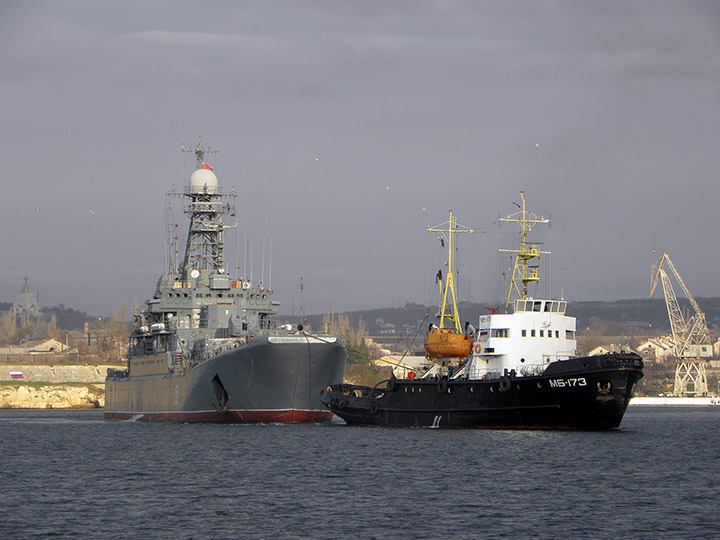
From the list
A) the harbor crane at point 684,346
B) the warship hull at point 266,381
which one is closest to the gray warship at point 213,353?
the warship hull at point 266,381

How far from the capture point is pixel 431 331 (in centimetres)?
6212

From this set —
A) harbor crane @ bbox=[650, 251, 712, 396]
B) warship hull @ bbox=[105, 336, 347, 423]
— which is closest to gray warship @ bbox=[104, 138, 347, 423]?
warship hull @ bbox=[105, 336, 347, 423]

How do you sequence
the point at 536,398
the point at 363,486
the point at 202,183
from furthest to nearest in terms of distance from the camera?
the point at 202,183 < the point at 536,398 < the point at 363,486

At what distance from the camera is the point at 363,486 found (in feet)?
122

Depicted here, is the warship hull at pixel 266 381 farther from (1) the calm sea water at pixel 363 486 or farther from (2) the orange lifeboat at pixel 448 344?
(2) the orange lifeboat at pixel 448 344

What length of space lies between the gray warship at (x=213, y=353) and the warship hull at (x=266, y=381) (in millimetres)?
63

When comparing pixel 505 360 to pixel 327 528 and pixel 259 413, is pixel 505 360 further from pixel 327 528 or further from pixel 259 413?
pixel 327 528

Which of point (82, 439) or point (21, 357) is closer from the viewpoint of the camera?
point (82, 439)

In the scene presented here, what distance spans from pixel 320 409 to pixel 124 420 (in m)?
22.9

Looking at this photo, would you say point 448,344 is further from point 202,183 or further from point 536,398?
point 202,183

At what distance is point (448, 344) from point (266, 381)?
37.2 ft

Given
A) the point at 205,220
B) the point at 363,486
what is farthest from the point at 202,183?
the point at 363,486

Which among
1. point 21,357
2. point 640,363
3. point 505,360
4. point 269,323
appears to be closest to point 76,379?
Answer: point 21,357

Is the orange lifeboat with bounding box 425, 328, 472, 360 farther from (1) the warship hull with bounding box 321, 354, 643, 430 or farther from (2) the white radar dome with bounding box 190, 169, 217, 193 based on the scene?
(2) the white radar dome with bounding box 190, 169, 217, 193
